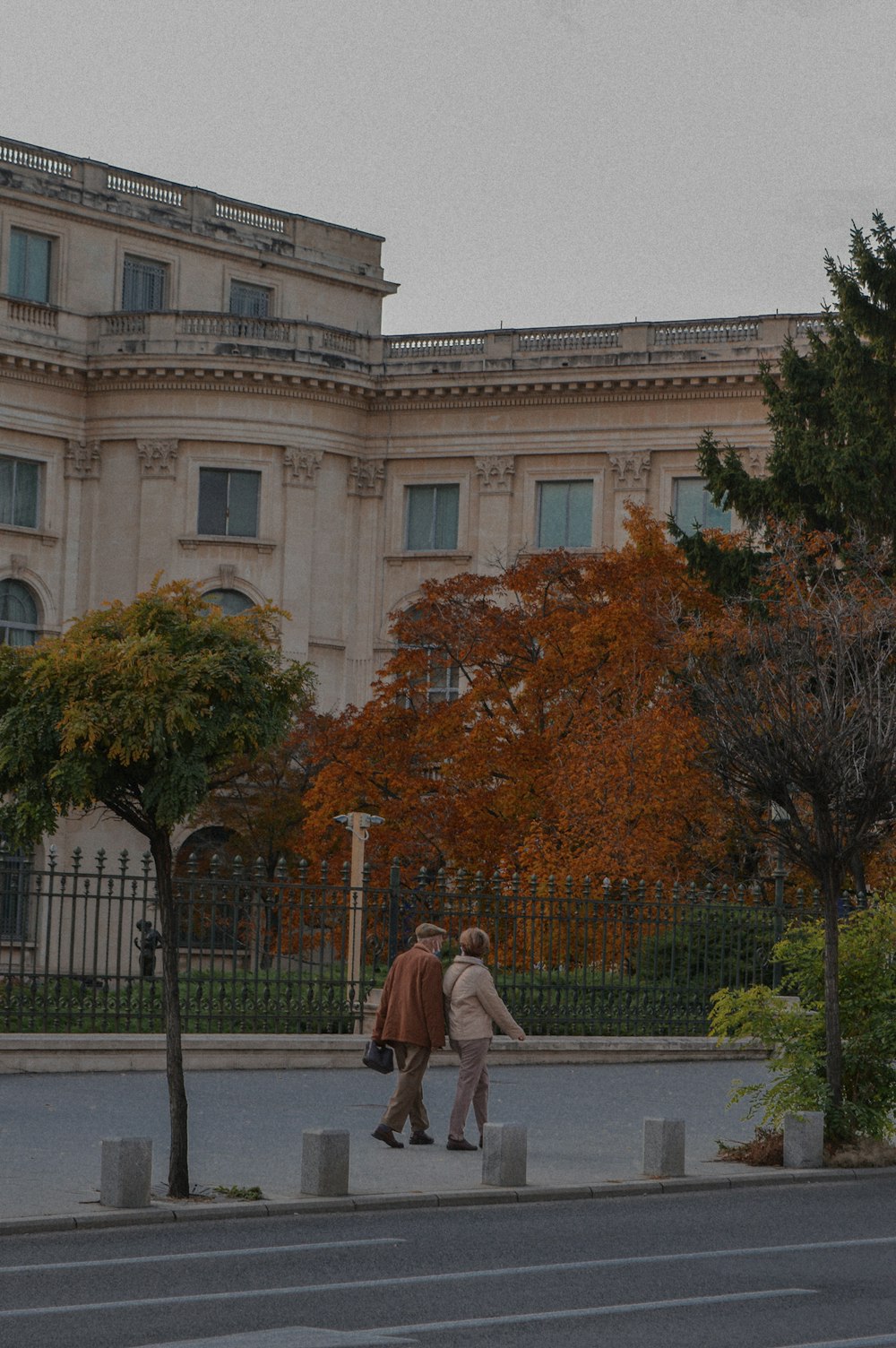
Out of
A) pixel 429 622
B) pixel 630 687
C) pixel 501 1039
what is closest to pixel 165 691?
pixel 501 1039

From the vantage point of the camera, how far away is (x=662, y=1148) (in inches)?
635

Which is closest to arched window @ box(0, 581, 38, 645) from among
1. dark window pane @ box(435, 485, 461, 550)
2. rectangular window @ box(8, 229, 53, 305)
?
rectangular window @ box(8, 229, 53, 305)

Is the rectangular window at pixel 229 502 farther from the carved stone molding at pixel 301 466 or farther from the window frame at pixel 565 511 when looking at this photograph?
the window frame at pixel 565 511

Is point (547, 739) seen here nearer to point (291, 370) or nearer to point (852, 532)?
point (852, 532)

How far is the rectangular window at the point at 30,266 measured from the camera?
54.1 m

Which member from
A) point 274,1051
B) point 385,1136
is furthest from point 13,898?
point 385,1136

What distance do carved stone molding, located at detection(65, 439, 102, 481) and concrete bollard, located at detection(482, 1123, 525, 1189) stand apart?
3975cm

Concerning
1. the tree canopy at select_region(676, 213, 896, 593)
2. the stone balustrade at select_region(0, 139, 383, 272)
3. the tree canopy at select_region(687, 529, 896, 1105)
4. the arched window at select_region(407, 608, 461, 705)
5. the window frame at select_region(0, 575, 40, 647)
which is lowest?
the tree canopy at select_region(687, 529, 896, 1105)

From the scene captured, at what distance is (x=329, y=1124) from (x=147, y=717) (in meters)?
5.65

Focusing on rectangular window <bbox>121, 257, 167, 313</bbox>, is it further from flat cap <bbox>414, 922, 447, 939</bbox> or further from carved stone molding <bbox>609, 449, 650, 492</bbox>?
flat cap <bbox>414, 922, 447, 939</bbox>

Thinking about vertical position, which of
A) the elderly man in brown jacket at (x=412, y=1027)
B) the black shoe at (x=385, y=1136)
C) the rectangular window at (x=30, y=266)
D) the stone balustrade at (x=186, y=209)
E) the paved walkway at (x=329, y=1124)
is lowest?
the paved walkway at (x=329, y=1124)

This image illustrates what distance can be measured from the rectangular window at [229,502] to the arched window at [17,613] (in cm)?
419

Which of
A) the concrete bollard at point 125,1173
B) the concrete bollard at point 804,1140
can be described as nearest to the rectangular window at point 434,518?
the concrete bollard at point 804,1140

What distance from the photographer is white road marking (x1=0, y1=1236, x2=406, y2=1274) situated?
11.6 metres
